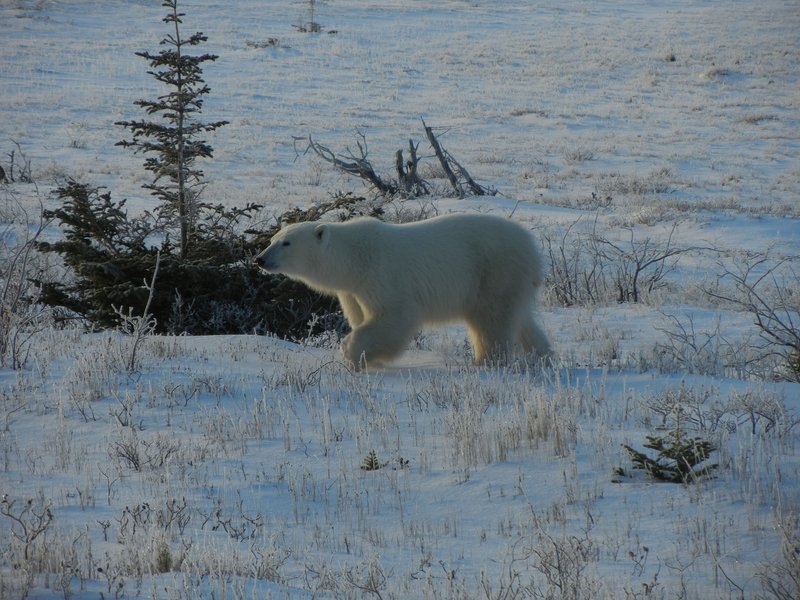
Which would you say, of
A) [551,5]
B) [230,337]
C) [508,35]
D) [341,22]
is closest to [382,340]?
[230,337]

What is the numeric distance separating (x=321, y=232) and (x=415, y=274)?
842 mm

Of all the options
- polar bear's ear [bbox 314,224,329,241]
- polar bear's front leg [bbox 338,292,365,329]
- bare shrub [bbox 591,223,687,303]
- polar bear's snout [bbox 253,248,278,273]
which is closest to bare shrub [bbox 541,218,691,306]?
bare shrub [bbox 591,223,687,303]

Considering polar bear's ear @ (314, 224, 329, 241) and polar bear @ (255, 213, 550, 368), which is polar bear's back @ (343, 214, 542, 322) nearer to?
polar bear @ (255, 213, 550, 368)

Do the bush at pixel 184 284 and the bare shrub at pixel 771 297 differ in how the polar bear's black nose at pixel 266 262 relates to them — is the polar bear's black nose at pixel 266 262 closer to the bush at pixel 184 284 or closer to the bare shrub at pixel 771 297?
the bush at pixel 184 284

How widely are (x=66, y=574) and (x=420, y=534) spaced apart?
143cm

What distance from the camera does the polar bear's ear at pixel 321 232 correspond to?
7.32 metres

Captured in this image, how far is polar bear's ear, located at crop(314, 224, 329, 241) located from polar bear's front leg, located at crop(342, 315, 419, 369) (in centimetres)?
79

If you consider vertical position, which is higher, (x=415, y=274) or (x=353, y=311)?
(x=415, y=274)

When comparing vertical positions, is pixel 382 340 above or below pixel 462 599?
below

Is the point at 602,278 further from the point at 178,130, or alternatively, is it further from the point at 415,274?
the point at 178,130

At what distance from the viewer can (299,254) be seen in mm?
7375

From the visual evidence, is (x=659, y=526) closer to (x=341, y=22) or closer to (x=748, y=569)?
(x=748, y=569)

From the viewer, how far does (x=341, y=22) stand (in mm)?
55969

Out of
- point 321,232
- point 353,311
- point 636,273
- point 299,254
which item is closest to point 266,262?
point 299,254
